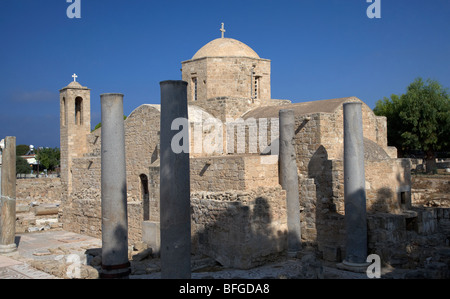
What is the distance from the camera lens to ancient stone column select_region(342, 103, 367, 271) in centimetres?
→ 957

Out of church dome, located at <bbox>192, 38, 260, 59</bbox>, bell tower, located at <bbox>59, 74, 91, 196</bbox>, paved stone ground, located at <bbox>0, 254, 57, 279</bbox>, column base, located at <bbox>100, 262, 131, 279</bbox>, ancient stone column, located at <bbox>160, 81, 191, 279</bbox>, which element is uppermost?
church dome, located at <bbox>192, 38, 260, 59</bbox>

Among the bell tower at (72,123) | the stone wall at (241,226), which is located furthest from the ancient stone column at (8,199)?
the bell tower at (72,123)

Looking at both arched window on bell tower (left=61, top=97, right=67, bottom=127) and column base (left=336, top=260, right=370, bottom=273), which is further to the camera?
arched window on bell tower (left=61, top=97, right=67, bottom=127)

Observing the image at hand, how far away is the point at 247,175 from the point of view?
11.1m

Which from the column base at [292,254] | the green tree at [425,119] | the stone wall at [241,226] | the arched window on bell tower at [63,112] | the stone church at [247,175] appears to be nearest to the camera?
the stone wall at [241,226]

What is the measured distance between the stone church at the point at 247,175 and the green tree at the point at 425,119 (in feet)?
36.5

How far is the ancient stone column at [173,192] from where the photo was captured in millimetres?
5500

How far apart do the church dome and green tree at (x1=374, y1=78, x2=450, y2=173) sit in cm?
1197

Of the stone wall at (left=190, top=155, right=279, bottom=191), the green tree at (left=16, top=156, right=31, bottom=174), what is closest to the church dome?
the stone wall at (left=190, top=155, right=279, bottom=191)

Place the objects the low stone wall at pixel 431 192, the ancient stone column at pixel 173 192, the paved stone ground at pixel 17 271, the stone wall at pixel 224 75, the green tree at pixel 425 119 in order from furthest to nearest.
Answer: the green tree at pixel 425 119, the low stone wall at pixel 431 192, the stone wall at pixel 224 75, the paved stone ground at pixel 17 271, the ancient stone column at pixel 173 192

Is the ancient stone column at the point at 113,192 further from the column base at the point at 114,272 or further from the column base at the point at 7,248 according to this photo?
the column base at the point at 7,248

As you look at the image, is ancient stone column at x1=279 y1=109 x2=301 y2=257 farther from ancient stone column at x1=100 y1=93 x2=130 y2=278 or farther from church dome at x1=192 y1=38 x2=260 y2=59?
church dome at x1=192 y1=38 x2=260 y2=59

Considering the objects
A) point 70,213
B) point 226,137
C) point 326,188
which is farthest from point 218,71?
point 70,213

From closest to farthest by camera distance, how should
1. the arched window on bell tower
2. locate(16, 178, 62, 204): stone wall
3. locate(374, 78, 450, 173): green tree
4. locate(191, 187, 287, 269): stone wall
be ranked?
locate(191, 187, 287, 269): stone wall, the arched window on bell tower, locate(374, 78, 450, 173): green tree, locate(16, 178, 62, 204): stone wall
